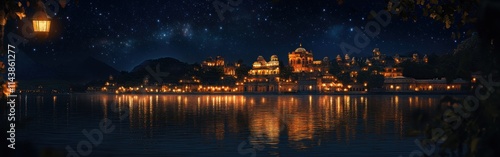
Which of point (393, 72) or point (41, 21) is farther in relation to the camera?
point (393, 72)

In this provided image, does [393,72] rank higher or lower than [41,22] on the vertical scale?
higher

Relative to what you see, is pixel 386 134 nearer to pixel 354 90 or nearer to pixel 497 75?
pixel 497 75

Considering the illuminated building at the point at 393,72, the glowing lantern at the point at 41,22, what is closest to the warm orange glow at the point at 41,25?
the glowing lantern at the point at 41,22

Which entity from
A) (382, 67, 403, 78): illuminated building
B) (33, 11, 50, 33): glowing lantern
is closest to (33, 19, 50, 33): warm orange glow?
(33, 11, 50, 33): glowing lantern

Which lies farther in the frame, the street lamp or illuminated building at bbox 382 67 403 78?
illuminated building at bbox 382 67 403 78

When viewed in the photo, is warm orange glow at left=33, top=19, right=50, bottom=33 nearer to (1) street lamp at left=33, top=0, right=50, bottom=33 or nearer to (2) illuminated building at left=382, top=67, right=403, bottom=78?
(1) street lamp at left=33, top=0, right=50, bottom=33

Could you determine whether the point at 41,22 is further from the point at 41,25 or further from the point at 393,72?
the point at 393,72

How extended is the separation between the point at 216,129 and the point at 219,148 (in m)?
8.92

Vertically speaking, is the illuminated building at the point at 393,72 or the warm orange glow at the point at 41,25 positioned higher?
the illuminated building at the point at 393,72

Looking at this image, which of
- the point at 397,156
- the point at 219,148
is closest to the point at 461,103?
the point at 397,156

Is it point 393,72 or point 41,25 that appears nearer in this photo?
point 41,25

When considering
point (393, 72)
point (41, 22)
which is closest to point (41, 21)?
point (41, 22)

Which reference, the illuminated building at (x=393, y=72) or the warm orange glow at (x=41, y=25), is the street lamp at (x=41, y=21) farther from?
the illuminated building at (x=393, y=72)

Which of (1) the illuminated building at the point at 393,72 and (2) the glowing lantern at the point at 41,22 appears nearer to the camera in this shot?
(2) the glowing lantern at the point at 41,22
